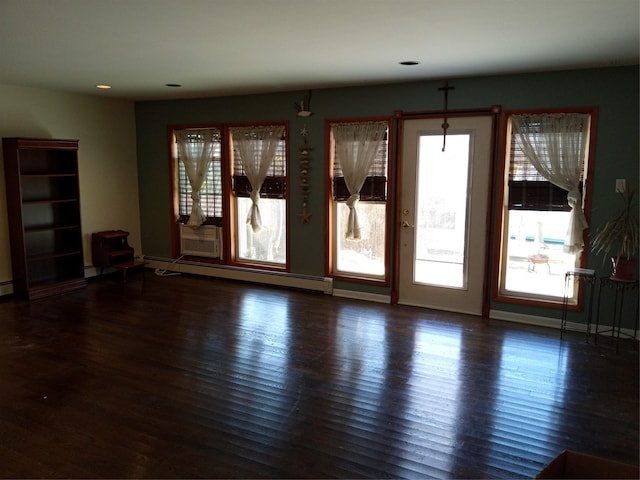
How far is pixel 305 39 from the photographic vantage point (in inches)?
136

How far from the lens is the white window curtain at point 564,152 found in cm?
457

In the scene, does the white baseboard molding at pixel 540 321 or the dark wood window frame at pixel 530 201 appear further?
the white baseboard molding at pixel 540 321

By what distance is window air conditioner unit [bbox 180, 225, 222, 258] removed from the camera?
6.83 metres

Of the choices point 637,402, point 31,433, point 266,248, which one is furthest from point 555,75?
point 31,433

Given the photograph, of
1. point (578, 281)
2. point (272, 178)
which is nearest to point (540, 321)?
point (578, 281)

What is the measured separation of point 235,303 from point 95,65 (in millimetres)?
2824

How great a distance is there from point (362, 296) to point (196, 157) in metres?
2.99

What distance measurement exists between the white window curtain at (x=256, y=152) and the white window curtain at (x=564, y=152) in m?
2.89

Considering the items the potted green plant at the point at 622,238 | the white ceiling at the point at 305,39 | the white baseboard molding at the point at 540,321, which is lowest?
the white baseboard molding at the point at 540,321

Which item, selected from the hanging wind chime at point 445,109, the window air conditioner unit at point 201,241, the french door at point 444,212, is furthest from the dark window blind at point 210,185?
the hanging wind chime at point 445,109

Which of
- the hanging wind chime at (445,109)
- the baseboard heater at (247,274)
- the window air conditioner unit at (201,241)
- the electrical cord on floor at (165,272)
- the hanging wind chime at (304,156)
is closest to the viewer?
the hanging wind chime at (445,109)

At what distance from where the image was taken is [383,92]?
214 inches

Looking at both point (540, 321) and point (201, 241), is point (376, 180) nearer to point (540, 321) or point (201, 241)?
point (540, 321)

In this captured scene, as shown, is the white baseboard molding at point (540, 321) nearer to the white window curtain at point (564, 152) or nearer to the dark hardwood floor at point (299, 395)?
the dark hardwood floor at point (299, 395)
